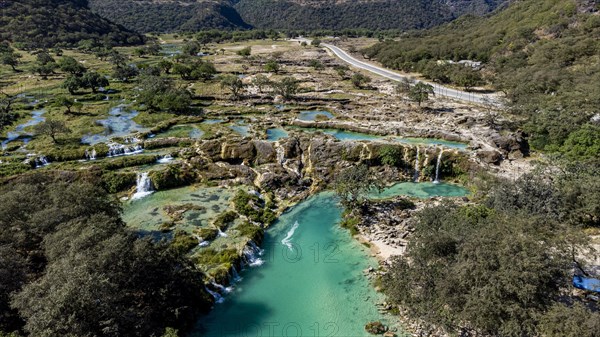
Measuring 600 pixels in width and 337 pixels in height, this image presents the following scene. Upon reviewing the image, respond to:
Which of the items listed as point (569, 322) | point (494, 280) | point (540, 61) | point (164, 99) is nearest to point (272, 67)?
point (164, 99)

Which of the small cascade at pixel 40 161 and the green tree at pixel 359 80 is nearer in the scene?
the small cascade at pixel 40 161

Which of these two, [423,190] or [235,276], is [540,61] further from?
[235,276]

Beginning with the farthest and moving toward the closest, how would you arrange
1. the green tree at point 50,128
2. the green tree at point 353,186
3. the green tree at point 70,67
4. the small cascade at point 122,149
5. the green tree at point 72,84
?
the green tree at point 70,67, the green tree at point 72,84, the green tree at point 50,128, the small cascade at point 122,149, the green tree at point 353,186

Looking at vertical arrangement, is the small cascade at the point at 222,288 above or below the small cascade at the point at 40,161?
below

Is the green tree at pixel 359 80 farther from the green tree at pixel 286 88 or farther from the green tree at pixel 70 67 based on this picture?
the green tree at pixel 70 67

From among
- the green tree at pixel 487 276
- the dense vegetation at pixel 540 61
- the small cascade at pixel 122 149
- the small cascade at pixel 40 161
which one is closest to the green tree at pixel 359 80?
the dense vegetation at pixel 540 61
